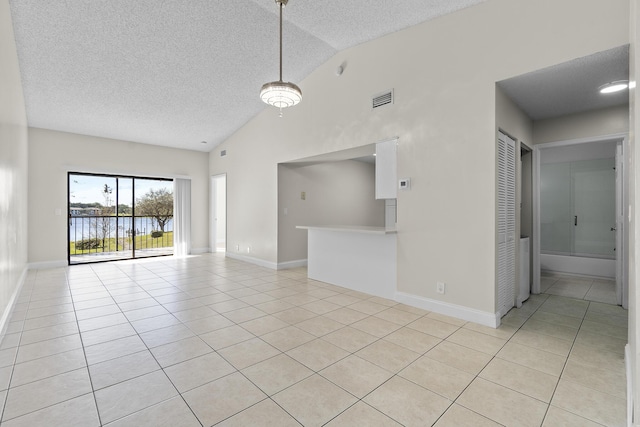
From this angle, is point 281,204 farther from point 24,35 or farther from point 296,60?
point 24,35

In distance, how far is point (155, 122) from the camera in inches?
246

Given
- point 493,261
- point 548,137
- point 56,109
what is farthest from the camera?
point 56,109

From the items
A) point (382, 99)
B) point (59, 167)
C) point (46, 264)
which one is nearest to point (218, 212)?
point (59, 167)

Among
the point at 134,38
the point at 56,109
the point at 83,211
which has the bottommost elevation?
the point at 83,211

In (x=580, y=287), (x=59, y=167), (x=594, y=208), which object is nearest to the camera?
(x=580, y=287)

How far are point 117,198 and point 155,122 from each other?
7.77ft

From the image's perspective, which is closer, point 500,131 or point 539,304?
point 500,131

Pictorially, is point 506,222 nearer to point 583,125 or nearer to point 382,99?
point 583,125

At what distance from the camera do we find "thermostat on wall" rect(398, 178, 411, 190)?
375 centimetres

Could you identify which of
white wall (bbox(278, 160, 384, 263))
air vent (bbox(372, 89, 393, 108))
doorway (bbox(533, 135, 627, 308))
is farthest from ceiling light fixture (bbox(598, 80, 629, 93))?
white wall (bbox(278, 160, 384, 263))

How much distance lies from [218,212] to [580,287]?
9370mm

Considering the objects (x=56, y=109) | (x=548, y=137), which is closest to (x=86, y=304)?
(x=56, y=109)

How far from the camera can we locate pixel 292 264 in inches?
248

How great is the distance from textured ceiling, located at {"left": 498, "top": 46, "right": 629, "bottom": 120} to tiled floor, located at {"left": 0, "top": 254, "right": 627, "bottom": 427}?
2.52 meters
